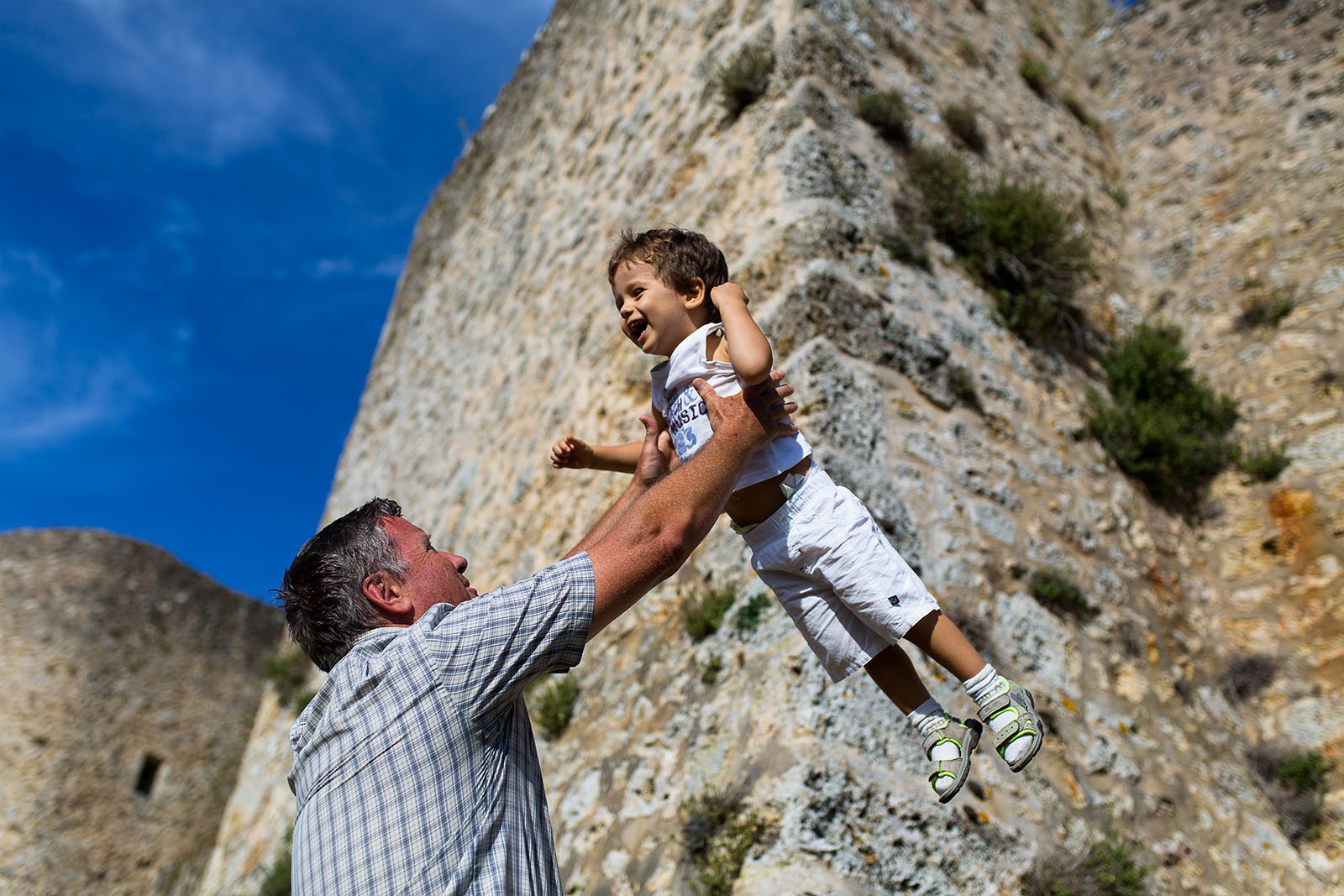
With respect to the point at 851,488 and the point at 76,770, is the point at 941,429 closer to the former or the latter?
the point at 851,488

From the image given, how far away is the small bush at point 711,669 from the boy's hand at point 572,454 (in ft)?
2.68

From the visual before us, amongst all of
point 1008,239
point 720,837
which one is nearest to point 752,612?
point 720,837

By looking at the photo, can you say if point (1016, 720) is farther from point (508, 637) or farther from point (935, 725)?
point (508, 637)

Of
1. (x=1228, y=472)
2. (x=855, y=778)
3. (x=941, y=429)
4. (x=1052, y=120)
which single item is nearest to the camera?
(x=855, y=778)

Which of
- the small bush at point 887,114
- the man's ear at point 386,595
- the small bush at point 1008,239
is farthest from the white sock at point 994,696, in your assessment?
the small bush at point 887,114

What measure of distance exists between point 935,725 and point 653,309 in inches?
41.0

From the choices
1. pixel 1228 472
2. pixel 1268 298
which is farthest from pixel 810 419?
pixel 1268 298

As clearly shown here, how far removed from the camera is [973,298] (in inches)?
150

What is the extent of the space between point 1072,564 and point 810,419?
4.08 feet

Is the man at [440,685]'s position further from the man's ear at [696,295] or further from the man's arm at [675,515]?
the man's ear at [696,295]

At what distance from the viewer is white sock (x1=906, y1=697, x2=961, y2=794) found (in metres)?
1.70

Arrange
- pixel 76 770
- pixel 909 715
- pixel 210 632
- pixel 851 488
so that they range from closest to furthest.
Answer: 1. pixel 909 715
2. pixel 851 488
3. pixel 76 770
4. pixel 210 632

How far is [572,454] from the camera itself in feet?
7.20

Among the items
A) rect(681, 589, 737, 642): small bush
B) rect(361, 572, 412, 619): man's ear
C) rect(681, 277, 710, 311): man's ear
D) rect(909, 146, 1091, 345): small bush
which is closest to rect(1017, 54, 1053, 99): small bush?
rect(909, 146, 1091, 345): small bush
